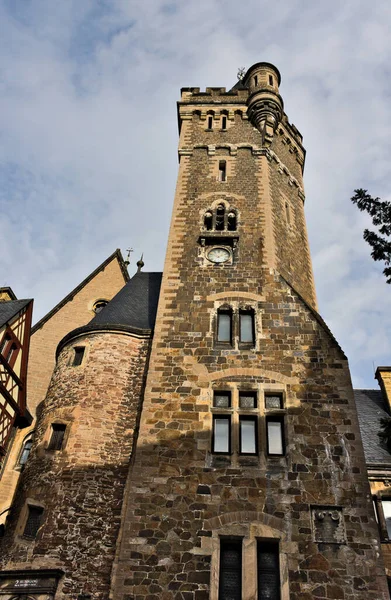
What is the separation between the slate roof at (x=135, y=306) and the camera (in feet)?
59.4

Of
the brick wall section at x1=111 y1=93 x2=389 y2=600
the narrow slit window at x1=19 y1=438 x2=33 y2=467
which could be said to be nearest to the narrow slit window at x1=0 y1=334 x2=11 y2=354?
the narrow slit window at x1=19 y1=438 x2=33 y2=467

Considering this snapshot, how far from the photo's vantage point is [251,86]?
2519 centimetres

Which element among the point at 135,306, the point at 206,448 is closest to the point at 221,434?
the point at 206,448

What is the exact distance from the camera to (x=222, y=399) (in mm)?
14773

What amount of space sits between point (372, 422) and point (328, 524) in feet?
25.0

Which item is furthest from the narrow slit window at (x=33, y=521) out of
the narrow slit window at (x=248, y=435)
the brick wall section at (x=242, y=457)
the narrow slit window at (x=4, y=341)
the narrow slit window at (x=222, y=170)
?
Answer: the narrow slit window at (x=222, y=170)

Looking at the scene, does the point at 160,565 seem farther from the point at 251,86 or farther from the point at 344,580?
the point at 251,86

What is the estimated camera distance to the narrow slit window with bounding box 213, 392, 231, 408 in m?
14.6

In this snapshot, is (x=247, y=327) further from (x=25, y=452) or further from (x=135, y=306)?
(x=25, y=452)

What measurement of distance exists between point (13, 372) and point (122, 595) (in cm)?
782

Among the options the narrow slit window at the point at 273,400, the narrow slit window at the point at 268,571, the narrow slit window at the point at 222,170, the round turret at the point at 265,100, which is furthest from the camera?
the round turret at the point at 265,100

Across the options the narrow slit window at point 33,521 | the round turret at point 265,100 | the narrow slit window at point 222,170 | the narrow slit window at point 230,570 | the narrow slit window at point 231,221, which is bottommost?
the narrow slit window at point 230,570

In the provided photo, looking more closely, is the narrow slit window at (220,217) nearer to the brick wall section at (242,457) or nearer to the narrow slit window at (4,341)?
the brick wall section at (242,457)

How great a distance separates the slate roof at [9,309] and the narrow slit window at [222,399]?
7047mm
